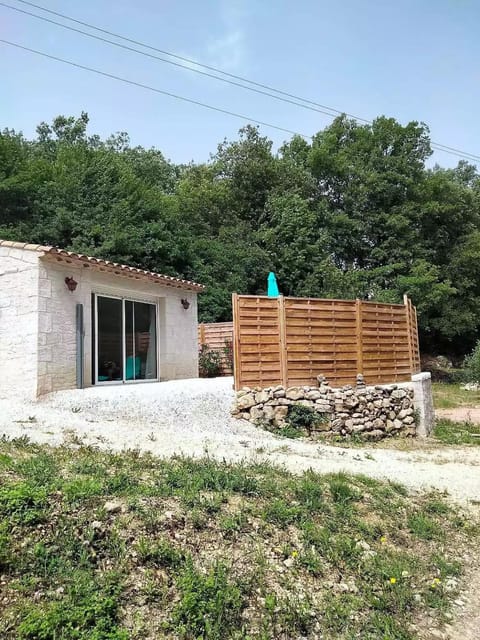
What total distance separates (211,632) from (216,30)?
1327 cm

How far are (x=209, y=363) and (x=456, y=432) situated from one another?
8.45 meters

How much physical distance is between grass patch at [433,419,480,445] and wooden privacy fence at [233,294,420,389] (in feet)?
5.65

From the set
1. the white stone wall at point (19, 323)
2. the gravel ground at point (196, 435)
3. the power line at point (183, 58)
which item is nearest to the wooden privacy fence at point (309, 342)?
the gravel ground at point (196, 435)

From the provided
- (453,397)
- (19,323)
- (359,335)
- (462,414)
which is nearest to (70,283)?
(19,323)

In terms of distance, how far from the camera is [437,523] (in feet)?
17.6

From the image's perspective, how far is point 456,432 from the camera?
484 inches

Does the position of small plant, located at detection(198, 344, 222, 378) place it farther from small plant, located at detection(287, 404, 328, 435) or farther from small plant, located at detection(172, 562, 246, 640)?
small plant, located at detection(172, 562, 246, 640)

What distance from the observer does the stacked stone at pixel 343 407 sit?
10156 mm

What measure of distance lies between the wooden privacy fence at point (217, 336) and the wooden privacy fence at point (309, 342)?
724 centimetres

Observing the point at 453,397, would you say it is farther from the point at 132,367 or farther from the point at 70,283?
the point at 70,283

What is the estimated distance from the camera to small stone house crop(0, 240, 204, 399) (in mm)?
9773

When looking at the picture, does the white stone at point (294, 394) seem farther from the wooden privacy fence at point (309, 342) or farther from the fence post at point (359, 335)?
the fence post at point (359, 335)

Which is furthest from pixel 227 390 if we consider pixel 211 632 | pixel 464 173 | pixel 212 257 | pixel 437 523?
pixel 464 173

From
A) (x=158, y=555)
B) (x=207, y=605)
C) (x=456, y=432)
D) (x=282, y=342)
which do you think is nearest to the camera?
(x=207, y=605)
